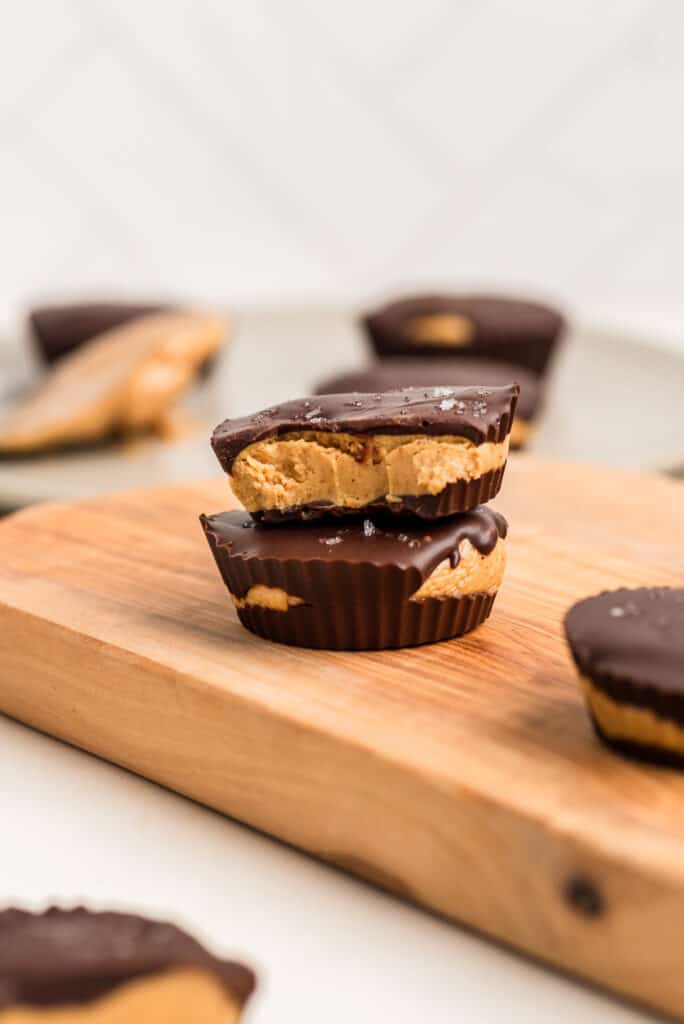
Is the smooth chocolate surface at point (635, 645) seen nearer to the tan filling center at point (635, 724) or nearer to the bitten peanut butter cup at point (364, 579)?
the tan filling center at point (635, 724)

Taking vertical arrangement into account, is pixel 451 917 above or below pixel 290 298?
above

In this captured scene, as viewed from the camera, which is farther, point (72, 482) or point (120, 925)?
point (72, 482)

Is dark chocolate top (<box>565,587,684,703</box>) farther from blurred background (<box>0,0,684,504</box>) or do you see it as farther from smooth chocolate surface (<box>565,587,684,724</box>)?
blurred background (<box>0,0,684,504</box>)

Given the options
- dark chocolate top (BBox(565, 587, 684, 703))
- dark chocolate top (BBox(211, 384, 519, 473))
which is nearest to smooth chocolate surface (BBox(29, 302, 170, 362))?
dark chocolate top (BBox(211, 384, 519, 473))

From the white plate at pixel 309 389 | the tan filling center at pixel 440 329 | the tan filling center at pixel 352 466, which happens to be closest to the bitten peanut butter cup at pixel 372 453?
the tan filling center at pixel 352 466

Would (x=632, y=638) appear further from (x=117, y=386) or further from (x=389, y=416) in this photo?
(x=117, y=386)

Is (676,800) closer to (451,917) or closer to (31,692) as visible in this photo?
(451,917)

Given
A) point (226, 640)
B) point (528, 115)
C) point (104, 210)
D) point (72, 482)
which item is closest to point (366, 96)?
point (528, 115)
